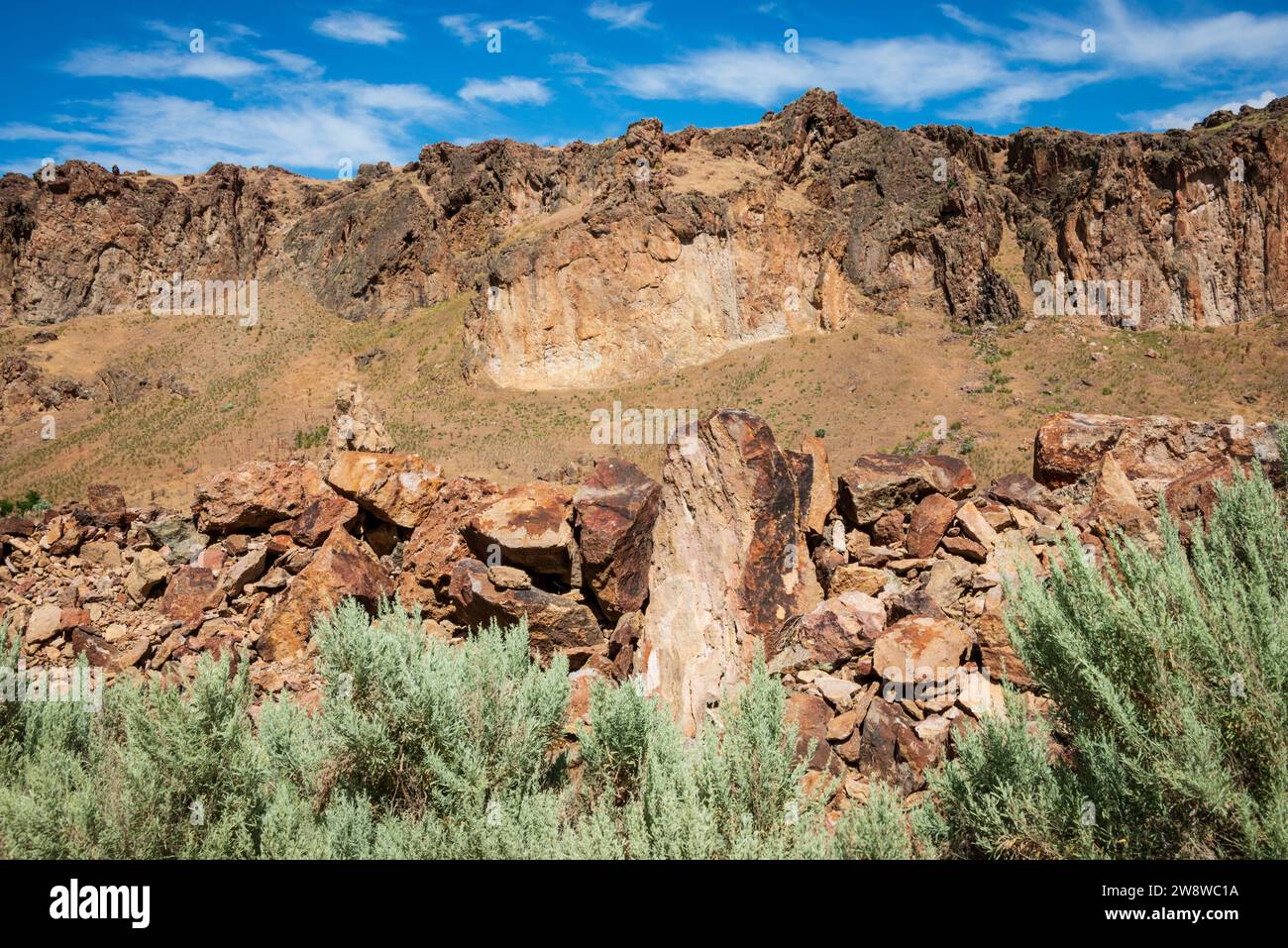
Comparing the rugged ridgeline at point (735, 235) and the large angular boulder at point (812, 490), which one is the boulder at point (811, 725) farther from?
the rugged ridgeline at point (735, 235)

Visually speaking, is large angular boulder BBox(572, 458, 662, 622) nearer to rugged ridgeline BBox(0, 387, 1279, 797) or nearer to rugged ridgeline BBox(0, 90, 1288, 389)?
rugged ridgeline BBox(0, 387, 1279, 797)

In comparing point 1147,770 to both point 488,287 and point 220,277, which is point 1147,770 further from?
point 220,277

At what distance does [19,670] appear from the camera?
528cm

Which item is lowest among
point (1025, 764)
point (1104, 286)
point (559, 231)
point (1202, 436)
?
point (1025, 764)

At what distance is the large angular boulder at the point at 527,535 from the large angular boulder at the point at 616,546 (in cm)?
23

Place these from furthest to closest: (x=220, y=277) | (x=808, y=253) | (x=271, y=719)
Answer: (x=220, y=277) → (x=808, y=253) → (x=271, y=719)

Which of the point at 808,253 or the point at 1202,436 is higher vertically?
the point at 808,253

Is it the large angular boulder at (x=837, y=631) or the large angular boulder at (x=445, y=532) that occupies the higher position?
the large angular boulder at (x=445, y=532)

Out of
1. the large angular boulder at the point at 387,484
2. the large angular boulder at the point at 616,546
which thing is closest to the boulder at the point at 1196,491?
the large angular boulder at the point at 616,546

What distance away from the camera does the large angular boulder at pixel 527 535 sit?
335 inches

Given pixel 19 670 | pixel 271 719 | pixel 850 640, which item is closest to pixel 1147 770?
pixel 850 640

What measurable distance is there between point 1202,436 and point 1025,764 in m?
5.96

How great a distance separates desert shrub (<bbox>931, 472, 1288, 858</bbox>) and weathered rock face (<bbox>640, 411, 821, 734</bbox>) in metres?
3.29

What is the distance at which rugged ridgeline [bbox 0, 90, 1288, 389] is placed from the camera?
3484 cm
